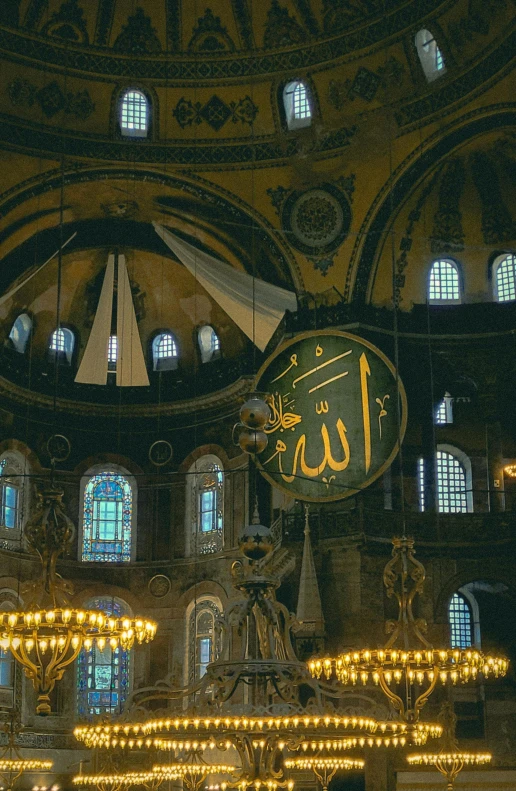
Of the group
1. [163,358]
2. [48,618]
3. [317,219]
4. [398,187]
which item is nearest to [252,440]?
[48,618]

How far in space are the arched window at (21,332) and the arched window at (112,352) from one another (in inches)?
62.3

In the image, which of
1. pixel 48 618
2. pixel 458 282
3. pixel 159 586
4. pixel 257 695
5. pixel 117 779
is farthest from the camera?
pixel 159 586

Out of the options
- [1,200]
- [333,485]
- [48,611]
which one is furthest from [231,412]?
[48,611]

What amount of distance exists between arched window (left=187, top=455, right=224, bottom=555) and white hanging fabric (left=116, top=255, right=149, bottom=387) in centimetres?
214

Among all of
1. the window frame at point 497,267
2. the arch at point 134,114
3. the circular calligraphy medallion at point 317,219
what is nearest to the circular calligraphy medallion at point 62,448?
the arch at point 134,114

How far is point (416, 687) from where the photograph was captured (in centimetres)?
2020

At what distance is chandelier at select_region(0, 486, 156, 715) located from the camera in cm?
1145

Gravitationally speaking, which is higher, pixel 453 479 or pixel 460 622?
pixel 453 479

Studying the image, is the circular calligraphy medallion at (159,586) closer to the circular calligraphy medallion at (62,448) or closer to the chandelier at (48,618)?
the circular calligraphy medallion at (62,448)

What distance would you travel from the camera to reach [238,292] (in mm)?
21812

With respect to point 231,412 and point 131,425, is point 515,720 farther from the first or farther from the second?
point 131,425

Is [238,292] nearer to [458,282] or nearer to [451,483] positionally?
[458,282]

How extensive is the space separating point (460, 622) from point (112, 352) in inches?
313

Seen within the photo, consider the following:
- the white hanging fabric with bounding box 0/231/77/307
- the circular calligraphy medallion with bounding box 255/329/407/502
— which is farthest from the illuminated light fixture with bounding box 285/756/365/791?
the white hanging fabric with bounding box 0/231/77/307
